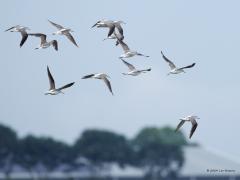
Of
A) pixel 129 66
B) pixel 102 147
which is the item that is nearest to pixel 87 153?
pixel 102 147

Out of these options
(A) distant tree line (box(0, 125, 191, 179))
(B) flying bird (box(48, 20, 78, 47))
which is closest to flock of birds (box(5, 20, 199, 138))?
(B) flying bird (box(48, 20, 78, 47))

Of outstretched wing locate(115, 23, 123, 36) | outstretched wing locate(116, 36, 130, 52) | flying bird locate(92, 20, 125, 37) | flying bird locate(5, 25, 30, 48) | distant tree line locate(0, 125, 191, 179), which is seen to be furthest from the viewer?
distant tree line locate(0, 125, 191, 179)

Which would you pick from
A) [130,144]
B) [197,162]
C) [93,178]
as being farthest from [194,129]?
[197,162]

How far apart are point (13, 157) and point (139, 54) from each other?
72.6 metres

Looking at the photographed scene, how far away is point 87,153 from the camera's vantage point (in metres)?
134

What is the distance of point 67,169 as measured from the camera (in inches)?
5285

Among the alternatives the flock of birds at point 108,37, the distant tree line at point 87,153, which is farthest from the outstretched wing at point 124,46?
the distant tree line at point 87,153

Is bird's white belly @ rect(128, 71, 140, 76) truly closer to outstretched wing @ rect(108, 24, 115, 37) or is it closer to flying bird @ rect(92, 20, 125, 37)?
flying bird @ rect(92, 20, 125, 37)

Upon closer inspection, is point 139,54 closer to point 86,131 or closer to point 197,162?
point 86,131

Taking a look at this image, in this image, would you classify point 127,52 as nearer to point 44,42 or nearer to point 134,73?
point 134,73

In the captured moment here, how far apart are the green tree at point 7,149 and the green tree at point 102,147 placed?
613 cm

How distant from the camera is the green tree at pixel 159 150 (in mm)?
133375

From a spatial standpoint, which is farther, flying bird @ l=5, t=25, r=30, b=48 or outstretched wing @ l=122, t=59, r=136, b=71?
outstretched wing @ l=122, t=59, r=136, b=71

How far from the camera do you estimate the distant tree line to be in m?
132
